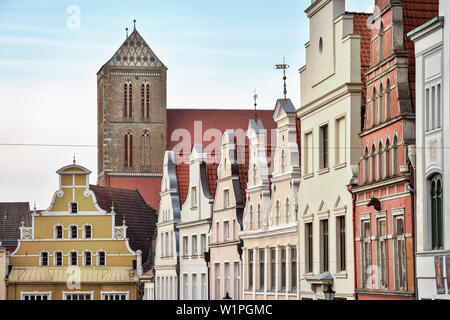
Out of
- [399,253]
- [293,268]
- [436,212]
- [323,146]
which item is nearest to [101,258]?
[293,268]

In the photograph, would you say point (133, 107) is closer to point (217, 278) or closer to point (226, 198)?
point (217, 278)

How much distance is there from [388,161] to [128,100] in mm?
103827

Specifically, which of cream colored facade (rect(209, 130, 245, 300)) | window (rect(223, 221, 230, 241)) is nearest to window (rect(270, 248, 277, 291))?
cream colored facade (rect(209, 130, 245, 300))

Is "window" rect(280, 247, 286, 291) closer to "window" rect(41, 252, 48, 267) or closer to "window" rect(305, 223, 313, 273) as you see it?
"window" rect(305, 223, 313, 273)

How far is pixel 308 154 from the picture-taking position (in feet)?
109

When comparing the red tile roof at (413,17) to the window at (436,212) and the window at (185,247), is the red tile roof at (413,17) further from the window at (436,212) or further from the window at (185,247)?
the window at (185,247)

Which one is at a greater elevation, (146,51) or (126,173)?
(146,51)

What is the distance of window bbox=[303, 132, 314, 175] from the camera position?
32.9 meters

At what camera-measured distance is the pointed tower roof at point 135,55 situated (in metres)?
128

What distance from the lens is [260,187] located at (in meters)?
37.4

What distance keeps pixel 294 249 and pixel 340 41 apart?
7.37 meters
